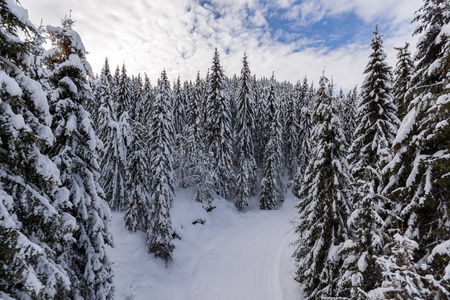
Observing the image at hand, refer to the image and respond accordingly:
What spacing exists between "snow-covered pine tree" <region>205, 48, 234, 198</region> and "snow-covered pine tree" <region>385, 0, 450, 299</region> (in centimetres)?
2320

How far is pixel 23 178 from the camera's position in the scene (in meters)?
5.52

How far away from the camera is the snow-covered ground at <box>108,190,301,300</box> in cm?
1529

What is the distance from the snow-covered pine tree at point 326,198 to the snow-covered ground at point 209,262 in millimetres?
4331

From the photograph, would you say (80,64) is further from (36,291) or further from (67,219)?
(36,291)

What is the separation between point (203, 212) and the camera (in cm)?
2617

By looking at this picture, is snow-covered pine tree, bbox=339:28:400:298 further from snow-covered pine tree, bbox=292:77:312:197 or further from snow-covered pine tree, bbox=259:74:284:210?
snow-covered pine tree, bbox=292:77:312:197

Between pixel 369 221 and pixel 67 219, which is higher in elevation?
pixel 67 219

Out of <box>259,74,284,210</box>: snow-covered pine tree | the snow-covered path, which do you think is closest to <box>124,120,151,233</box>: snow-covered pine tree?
the snow-covered path

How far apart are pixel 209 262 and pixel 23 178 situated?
17011 mm

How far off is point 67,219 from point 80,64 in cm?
574

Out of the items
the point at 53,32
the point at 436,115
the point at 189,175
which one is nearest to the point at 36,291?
the point at 53,32

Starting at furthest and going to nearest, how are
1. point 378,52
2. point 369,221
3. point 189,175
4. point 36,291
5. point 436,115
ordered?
point 189,175, point 378,52, point 369,221, point 436,115, point 36,291

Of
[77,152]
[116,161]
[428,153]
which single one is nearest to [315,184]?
[428,153]

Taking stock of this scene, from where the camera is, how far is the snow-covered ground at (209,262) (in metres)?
15.3
